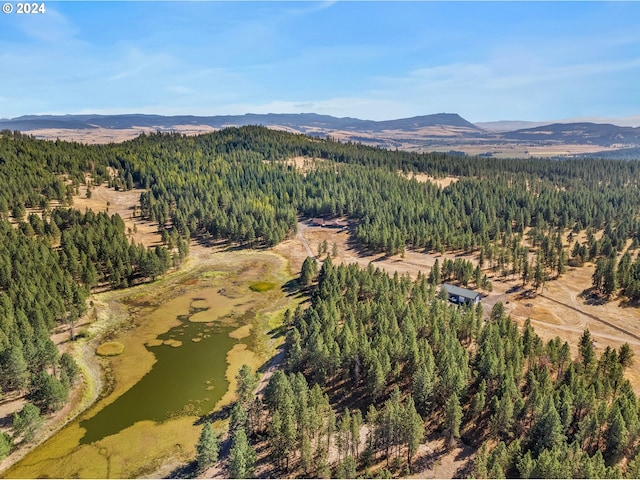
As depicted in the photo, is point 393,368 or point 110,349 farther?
point 110,349

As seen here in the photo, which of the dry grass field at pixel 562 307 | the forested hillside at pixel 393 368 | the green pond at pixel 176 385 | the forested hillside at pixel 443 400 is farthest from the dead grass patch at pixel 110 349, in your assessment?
the dry grass field at pixel 562 307

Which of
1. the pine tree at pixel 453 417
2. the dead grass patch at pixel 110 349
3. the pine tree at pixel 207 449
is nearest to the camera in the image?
the pine tree at pixel 207 449

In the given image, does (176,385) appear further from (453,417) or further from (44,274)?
(44,274)

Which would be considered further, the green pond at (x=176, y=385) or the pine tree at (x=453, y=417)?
the green pond at (x=176, y=385)

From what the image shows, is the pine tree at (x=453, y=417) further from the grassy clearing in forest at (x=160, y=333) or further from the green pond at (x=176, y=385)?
the green pond at (x=176, y=385)

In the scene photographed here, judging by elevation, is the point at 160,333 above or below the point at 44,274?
below

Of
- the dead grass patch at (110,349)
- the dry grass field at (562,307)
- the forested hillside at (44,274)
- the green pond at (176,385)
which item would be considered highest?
the forested hillside at (44,274)

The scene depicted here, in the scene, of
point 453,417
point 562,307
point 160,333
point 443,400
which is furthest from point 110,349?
point 562,307

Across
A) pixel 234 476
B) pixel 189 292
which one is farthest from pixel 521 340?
pixel 189 292
